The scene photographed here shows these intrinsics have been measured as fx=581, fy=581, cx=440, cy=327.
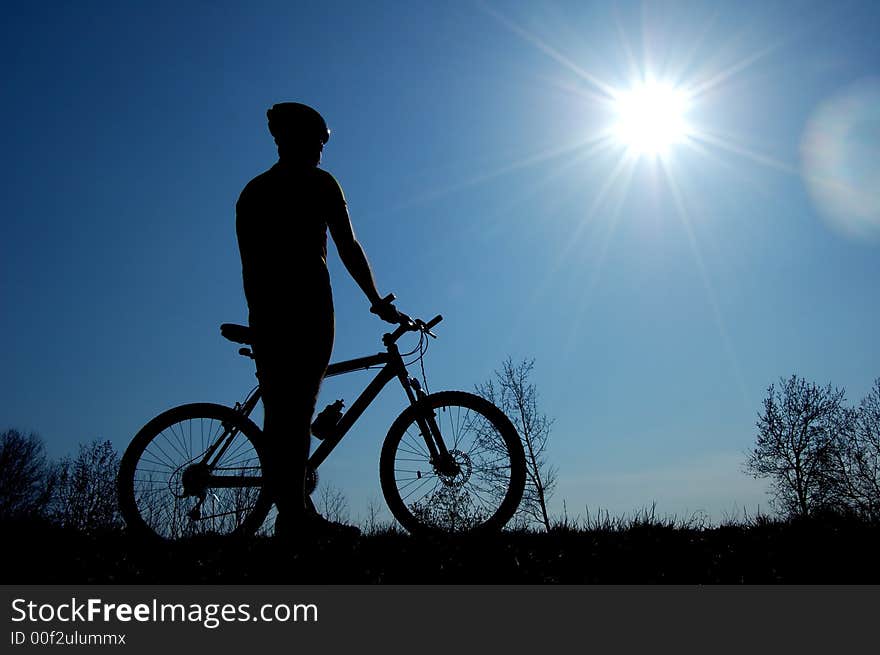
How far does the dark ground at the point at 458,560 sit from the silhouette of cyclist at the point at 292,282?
59cm

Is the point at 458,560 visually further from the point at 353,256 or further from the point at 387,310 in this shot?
the point at 353,256

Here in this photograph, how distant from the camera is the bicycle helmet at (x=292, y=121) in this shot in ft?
13.5

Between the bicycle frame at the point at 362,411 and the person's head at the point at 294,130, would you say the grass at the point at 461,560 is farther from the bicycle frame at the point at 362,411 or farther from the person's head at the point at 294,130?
the person's head at the point at 294,130

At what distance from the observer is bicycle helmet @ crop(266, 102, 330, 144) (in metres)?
4.12

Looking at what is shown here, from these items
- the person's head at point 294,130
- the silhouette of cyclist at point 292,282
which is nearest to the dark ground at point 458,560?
the silhouette of cyclist at point 292,282

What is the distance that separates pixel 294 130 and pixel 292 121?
0.07 m

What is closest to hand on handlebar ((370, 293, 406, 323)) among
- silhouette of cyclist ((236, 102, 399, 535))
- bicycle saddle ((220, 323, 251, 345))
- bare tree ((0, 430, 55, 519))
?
silhouette of cyclist ((236, 102, 399, 535))

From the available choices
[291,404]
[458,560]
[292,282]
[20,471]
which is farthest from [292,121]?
[20,471]

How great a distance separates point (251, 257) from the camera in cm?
402
